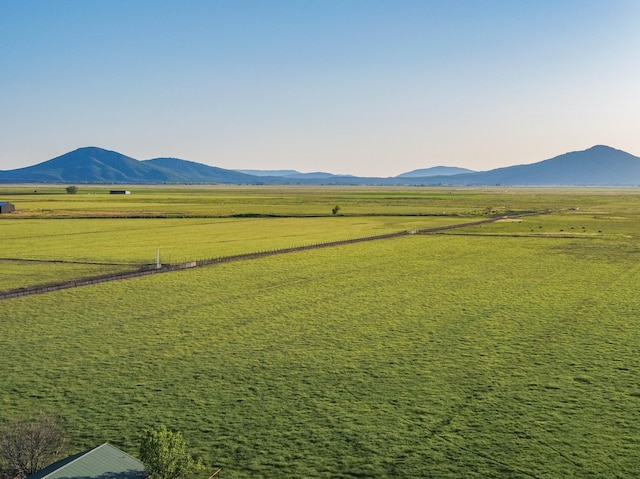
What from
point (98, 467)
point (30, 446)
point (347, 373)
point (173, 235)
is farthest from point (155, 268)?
point (98, 467)

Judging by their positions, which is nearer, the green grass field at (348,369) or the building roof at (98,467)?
the building roof at (98,467)

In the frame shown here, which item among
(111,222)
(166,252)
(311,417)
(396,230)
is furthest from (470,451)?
(111,222)

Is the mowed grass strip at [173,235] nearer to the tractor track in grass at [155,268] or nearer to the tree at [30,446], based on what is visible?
the tractor track in grass at [155,268]

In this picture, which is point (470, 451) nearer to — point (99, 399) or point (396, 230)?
point (99, 399)

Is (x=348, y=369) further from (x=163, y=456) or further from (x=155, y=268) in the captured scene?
(x=155, y=268)

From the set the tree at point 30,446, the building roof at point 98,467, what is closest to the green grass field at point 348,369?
the tree at point 30,446

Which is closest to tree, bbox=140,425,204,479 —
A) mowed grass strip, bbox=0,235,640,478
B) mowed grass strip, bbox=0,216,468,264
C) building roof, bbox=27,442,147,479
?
building roof, bbox=27,442,147,479
